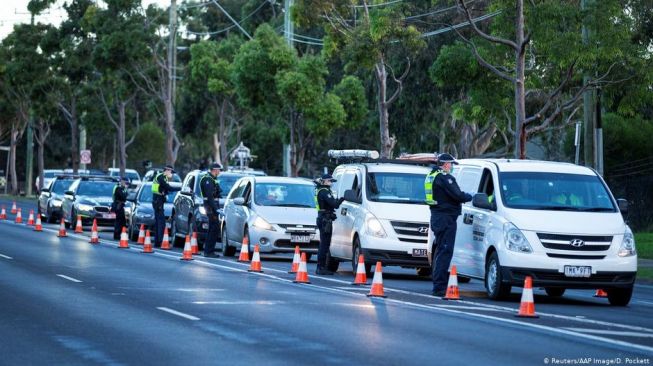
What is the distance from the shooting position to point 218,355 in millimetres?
12031

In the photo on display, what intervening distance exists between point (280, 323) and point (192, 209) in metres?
16.9

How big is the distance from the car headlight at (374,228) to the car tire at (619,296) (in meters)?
4.94

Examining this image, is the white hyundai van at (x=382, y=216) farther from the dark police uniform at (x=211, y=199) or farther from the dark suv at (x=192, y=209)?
the dark suv at (x=192, y=209)

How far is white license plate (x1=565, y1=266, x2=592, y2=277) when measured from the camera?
721 inches

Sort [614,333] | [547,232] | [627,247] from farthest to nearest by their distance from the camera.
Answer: [627,247] < [547,232] < [614,333]

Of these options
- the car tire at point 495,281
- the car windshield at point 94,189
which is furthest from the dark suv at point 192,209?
the car tire at point 495,281

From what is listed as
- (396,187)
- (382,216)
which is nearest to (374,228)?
(382,216)

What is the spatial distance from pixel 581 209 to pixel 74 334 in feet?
26.7

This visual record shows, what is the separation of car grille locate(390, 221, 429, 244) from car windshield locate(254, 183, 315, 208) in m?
5.75

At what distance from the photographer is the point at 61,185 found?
47.5 m

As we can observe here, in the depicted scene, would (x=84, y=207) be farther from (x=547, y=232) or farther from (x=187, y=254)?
(x=547, y=232)

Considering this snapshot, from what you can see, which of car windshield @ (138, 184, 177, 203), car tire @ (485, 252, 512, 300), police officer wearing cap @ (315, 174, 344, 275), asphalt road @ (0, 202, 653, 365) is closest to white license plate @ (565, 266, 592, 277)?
asphalt road @ (0, 202, 653, 365)

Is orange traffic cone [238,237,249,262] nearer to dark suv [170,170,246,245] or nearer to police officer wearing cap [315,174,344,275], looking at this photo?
dark suv [170,170,246,245]

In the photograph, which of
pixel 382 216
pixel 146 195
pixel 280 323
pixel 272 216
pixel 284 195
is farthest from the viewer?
pixel 146 195
